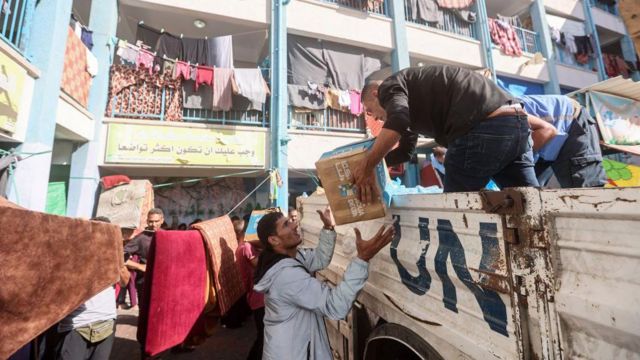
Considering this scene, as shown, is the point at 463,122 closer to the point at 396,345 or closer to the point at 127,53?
the point at 396,345

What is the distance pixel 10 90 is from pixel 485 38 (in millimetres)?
12734

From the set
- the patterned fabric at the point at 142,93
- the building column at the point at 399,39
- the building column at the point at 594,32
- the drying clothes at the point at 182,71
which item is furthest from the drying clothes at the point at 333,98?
the building column at the point at 594,32

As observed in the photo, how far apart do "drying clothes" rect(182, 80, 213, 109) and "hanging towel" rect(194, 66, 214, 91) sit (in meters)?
0.12

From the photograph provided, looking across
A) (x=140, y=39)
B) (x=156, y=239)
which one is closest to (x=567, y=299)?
(x=156, y=239)

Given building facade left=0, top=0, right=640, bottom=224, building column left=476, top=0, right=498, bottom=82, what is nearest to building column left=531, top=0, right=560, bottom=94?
building facade left=0, top=0, right=640, bottom=224

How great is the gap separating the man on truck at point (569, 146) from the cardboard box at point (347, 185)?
2.07m

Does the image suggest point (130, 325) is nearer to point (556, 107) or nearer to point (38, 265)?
point (38, 265)

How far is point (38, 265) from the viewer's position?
4.03 ft

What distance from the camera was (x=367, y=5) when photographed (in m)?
9.50

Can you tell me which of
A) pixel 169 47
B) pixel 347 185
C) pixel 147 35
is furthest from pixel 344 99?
pixel 347 185

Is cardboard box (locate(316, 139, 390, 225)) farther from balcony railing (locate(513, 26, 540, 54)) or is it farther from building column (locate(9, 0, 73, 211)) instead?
balcony railing (locate(513, 26, 540, 54))

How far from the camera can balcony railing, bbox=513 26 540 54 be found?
456 inches

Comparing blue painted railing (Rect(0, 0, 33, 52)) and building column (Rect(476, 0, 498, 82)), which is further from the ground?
building column (Rect(476, 0, 498, 82))

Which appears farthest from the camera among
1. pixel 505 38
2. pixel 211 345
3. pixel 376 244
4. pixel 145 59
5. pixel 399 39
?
pixel 505 38
